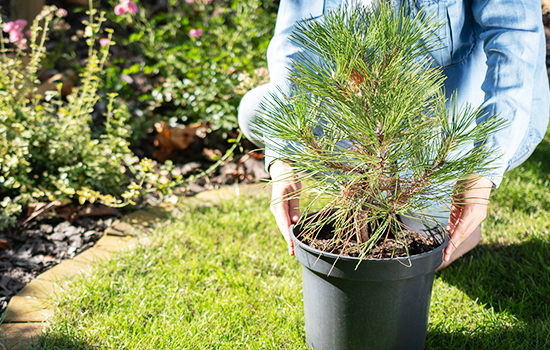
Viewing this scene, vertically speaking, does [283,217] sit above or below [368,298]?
above

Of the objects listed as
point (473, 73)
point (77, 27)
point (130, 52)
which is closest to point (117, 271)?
point (473, 73)

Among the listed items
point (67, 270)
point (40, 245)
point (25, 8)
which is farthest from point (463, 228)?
point (25, 8)

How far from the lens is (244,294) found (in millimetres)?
1621

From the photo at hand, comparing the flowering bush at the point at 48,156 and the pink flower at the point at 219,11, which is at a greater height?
the pink flower at the point at 219,11

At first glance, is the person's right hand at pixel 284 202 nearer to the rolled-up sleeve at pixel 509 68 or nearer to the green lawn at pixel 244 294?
the green lawn at pixel 244 294

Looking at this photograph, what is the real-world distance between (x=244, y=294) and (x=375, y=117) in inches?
35.1

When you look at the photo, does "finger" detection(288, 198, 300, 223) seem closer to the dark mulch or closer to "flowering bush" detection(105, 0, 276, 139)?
the dark mulch

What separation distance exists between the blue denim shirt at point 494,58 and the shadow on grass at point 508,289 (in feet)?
1.52

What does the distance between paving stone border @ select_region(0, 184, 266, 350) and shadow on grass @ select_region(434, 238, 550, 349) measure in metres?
0.83

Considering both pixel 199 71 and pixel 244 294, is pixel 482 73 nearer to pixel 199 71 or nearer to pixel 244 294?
pixel 244 294

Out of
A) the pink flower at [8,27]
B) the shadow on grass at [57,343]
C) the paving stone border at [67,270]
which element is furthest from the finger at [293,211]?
the pink flower at [8,27]

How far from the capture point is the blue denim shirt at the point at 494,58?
48.9 inches

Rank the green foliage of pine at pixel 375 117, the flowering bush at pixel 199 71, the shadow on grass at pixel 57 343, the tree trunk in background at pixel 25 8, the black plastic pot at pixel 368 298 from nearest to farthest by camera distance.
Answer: the green foliage of pine at pixel 375 117, the black plastic pot at pixel 368 298, the shadow on grass at pixel 57 343, the flowering bush at pixel 199 71, the tree trunk in background at pixel 25 8

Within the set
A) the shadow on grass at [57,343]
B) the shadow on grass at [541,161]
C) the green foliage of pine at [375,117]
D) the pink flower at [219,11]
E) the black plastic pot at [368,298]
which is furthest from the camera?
the pink flower at [219,11]
